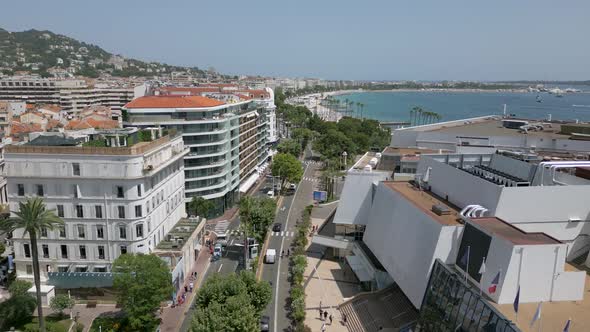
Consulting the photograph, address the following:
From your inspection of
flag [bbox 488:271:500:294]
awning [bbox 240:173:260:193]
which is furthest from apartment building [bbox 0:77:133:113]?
flag [bbox 488:271:500:294]

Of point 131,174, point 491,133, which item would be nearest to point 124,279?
point 131,174

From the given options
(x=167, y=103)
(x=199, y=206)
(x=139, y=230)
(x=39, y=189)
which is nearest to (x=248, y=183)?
(x=199, y=206)

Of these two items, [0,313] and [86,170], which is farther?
[86,170]

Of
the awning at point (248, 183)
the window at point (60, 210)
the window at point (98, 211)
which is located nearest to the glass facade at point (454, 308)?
the window at point (98, 211)

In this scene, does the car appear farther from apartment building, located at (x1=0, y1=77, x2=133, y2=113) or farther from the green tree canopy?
apartment building, located at (x1=0, y1=77, x2=133, y2=113)

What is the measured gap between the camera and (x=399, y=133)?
78.0m

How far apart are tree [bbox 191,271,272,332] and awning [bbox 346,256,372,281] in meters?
14.9

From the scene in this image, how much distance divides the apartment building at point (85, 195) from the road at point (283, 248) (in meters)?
14.5

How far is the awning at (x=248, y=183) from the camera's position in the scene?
90.4 meters

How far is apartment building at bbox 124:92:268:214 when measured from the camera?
225 feet

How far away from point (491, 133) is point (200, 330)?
6064 cm

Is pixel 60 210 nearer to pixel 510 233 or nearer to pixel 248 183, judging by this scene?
pixel 510 233

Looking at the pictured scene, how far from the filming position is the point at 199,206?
226ft

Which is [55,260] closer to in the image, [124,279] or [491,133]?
[124,279]
